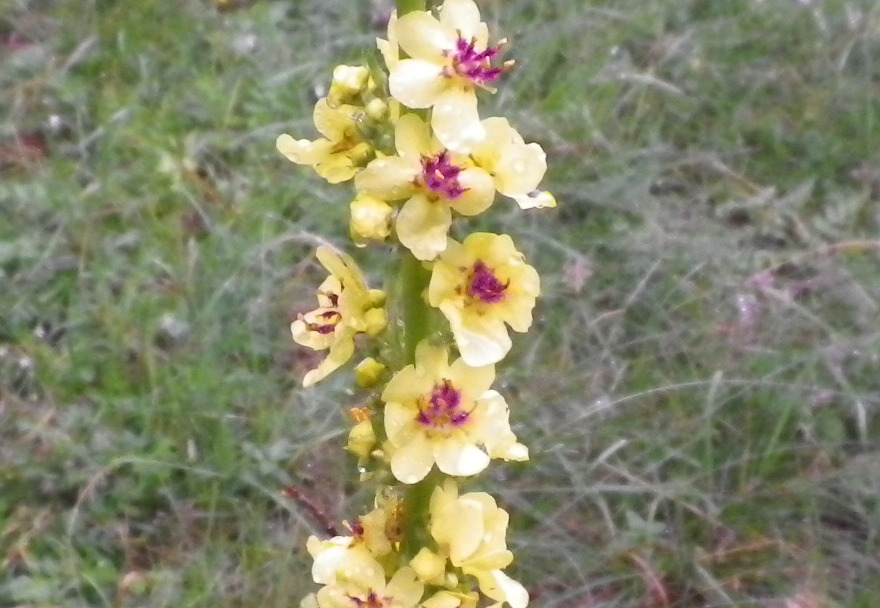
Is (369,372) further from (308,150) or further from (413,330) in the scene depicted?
(308,150)

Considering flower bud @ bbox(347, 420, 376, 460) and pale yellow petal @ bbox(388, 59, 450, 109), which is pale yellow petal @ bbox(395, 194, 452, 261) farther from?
flower bud @ bbox(347, 420, 376, 460)

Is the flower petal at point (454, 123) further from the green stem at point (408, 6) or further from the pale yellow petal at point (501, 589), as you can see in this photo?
the pale yellow petal at point (501, 589)

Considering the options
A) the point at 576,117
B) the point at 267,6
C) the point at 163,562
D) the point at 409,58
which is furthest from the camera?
the point at 267,6

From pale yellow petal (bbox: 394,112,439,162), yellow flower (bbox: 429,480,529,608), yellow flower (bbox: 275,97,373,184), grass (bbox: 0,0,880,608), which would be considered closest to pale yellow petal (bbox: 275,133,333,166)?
yellow flower (bbox: 275,97,373,184)

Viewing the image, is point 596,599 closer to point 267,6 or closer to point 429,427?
point 429,427

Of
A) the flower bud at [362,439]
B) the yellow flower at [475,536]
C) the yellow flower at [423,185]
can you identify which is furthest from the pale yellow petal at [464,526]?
the yellow flower at [423,185]

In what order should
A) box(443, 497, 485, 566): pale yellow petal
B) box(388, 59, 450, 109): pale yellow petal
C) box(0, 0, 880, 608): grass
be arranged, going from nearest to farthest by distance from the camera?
box(388, 59, 450, 109): pale yellow petal
box(443, 497, 485, 566): pale yellow petal
box(0, 0, 880, 608): grass

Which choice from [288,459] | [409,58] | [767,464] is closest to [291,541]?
[288,459]
